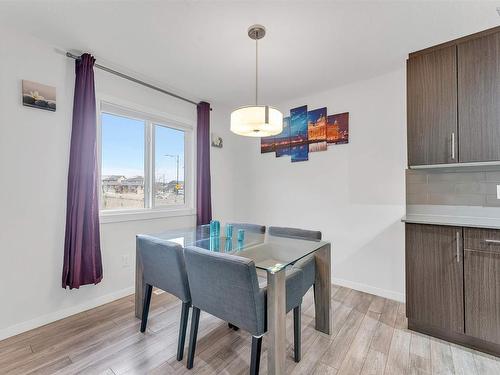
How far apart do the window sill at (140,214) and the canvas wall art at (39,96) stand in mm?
1107

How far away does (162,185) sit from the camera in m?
3.20

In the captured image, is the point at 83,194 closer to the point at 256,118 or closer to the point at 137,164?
the point at 137,164

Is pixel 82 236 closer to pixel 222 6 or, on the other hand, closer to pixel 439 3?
pixel 222 6

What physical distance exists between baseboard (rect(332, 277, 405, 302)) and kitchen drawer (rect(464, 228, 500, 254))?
1075 millimetres

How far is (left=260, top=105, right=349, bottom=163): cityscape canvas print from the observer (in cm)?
305

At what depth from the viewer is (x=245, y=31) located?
1981 mm

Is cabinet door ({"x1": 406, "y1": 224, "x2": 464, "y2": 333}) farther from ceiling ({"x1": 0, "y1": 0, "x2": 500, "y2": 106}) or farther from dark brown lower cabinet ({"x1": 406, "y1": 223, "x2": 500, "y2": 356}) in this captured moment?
ceiling ({"x1": 0, "y1": 0, "x2": 500, "y2": 106})

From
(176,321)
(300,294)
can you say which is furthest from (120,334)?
(300,294)

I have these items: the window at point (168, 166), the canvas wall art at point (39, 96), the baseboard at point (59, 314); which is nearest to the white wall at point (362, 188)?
the window at point (168, 166)

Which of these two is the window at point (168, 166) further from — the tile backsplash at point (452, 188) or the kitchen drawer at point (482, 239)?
the kitchen drawer at point (482, 239)

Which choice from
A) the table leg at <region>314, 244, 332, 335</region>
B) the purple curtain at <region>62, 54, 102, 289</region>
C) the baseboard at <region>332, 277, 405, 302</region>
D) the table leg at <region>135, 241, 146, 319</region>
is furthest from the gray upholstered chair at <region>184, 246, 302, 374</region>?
the baseboard at <region>332, 277, 405, 302</region>

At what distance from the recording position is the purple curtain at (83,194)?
220 cm

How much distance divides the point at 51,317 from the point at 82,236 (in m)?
0.75

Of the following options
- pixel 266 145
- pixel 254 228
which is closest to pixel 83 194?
pixel 254 228
